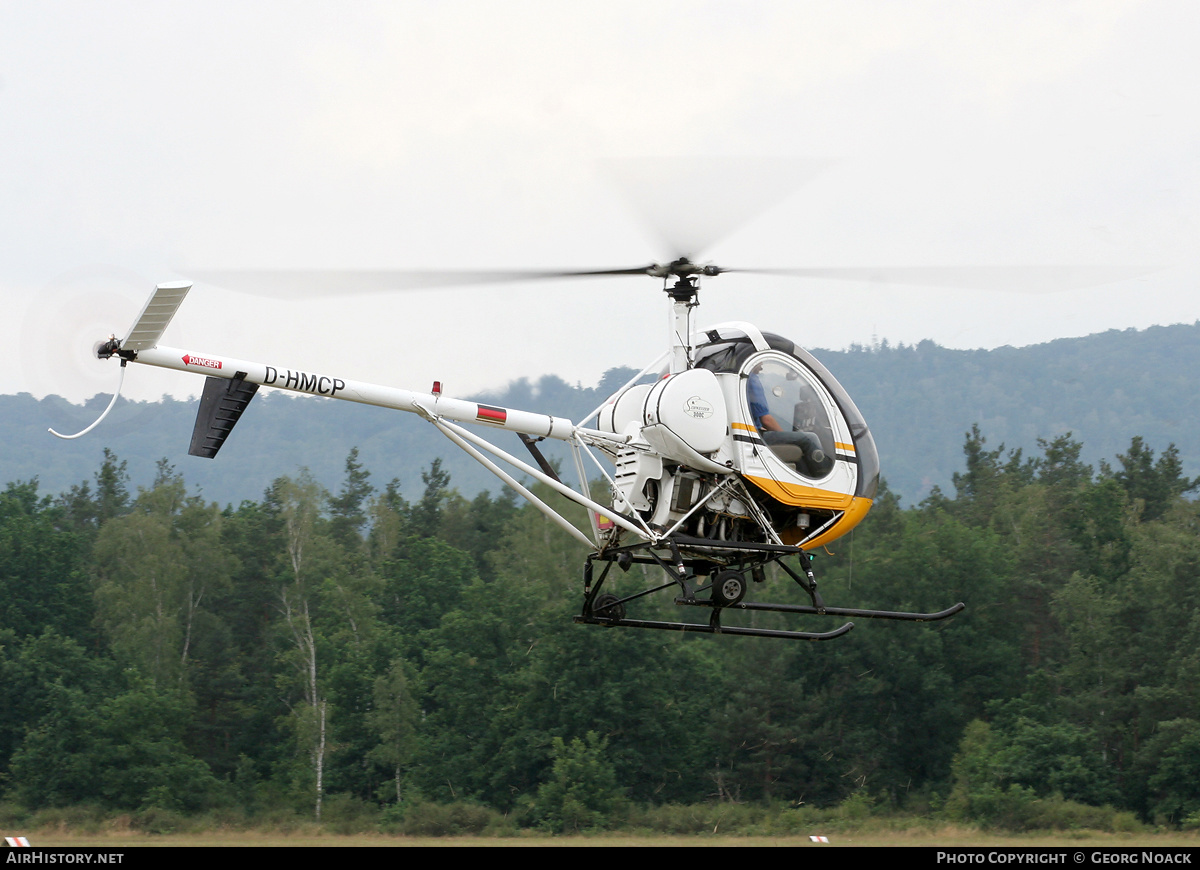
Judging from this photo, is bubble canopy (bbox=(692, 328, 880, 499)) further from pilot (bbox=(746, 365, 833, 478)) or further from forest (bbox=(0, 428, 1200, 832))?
forest (bbox=(0, 428, 1200, 832))

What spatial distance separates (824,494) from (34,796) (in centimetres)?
2927

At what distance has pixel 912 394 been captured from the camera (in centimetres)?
19912

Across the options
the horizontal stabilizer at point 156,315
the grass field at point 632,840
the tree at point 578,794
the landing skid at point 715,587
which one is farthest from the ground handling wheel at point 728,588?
the tree at point 578,794

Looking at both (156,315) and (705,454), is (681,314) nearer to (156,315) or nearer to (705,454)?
(705,454)

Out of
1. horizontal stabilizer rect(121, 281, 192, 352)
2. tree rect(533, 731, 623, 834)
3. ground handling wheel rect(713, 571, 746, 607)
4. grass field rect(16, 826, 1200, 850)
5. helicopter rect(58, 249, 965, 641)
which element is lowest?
grass field rect(16, 826, 1200, 850)

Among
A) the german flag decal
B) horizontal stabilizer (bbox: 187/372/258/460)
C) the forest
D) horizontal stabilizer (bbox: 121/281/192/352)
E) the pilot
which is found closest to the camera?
horizontal stabilizer (bbox: 121/281/192/352)

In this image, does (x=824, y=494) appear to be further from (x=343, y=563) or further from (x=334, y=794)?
(x=343, y=563)

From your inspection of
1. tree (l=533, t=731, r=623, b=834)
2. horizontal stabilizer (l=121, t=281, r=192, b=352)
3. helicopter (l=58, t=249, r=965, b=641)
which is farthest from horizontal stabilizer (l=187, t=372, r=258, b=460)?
tree (l=533, t=731, r=623, b=834)

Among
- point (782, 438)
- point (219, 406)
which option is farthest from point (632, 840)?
point (219, 406)

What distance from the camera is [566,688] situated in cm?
3856

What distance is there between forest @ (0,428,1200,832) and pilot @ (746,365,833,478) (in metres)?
22.4

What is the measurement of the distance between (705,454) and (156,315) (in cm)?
577

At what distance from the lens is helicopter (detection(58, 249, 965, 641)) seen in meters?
14.6

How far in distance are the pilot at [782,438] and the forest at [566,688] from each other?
2241 centimetres
